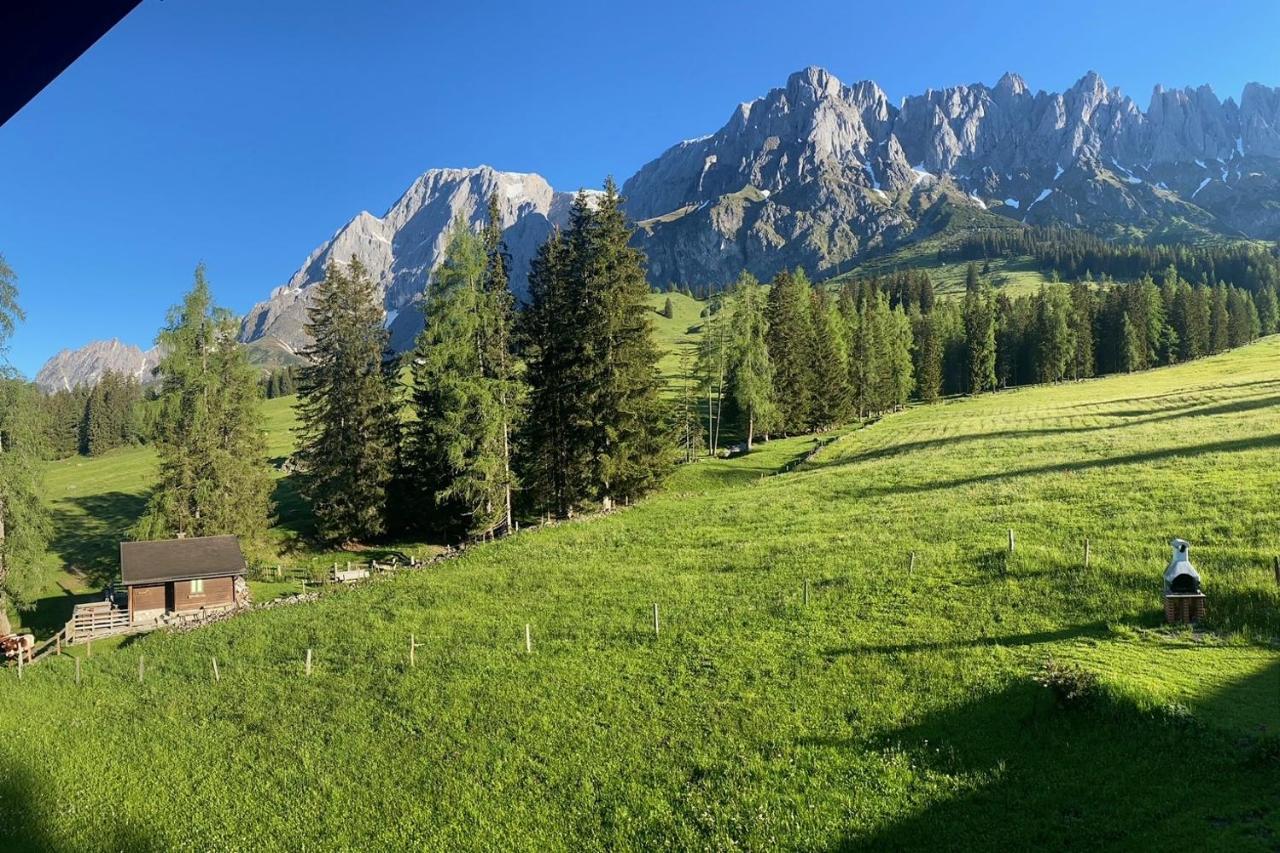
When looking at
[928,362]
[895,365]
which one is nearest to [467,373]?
[895,365]

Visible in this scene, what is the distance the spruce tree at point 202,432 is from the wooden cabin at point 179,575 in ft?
9.46

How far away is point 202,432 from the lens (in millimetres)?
44688

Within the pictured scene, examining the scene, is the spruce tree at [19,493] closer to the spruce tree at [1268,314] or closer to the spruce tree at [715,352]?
the spruce tree at [715,352]

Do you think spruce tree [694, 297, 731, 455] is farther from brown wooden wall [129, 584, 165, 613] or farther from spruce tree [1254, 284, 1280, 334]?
spruce tree [1254, 284, 1280, 334]

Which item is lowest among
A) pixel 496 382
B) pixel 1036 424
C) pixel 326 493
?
pixel 326 493

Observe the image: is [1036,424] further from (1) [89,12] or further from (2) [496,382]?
(1) [89,12]

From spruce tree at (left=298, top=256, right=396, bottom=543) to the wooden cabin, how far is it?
7.84m

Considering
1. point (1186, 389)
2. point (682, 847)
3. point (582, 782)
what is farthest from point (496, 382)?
point (1186, 389)

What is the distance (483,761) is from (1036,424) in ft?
185

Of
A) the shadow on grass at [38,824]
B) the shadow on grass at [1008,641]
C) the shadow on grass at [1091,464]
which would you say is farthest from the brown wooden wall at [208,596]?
the shadow on grass at [1008,641]

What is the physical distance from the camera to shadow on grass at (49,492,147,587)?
5319 centimetres

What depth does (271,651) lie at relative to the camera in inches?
1042

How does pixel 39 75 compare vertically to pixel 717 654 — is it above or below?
above

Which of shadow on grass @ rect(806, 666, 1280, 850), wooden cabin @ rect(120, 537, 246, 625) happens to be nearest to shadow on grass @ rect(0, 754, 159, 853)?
shadow on grass @ rect(806, 666, 1280, 850)
